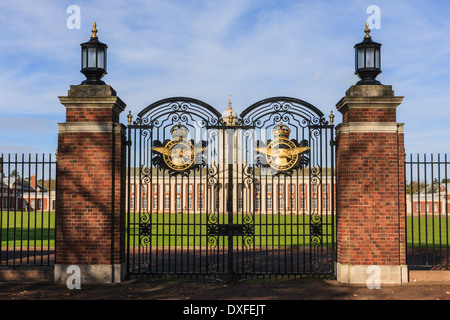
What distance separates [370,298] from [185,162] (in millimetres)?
4837

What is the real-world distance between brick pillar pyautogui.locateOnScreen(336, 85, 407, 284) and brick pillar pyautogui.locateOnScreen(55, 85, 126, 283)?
16.2 ft

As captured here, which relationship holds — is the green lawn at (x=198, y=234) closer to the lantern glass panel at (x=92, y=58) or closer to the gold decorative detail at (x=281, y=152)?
the gold decorative detail at (x=281, y=152)

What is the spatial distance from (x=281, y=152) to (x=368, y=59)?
112 inches

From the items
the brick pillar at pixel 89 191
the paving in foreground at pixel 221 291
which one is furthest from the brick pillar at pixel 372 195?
the brick pillar at pixel 89 191

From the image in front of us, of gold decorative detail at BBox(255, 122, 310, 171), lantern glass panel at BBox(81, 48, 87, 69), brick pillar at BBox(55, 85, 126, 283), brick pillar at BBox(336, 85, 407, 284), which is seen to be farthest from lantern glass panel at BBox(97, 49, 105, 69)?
brick pillar at BBox(336, 85, 407, 284)

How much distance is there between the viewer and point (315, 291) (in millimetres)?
8891

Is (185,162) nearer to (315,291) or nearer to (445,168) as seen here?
(315,291)

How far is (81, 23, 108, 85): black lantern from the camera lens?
9.98 m

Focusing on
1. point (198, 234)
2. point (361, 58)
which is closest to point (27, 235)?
point (198, 234)

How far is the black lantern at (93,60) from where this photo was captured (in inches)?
393

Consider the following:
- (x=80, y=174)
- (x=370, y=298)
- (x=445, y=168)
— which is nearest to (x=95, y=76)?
(x=80, y=174)

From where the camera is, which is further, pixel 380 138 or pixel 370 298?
pixel 380 138

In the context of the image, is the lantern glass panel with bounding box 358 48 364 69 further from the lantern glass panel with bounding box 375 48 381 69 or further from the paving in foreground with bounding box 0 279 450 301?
the paving in foreground with bounding box 0 279 450 301

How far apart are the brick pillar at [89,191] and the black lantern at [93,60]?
19.3 inches
